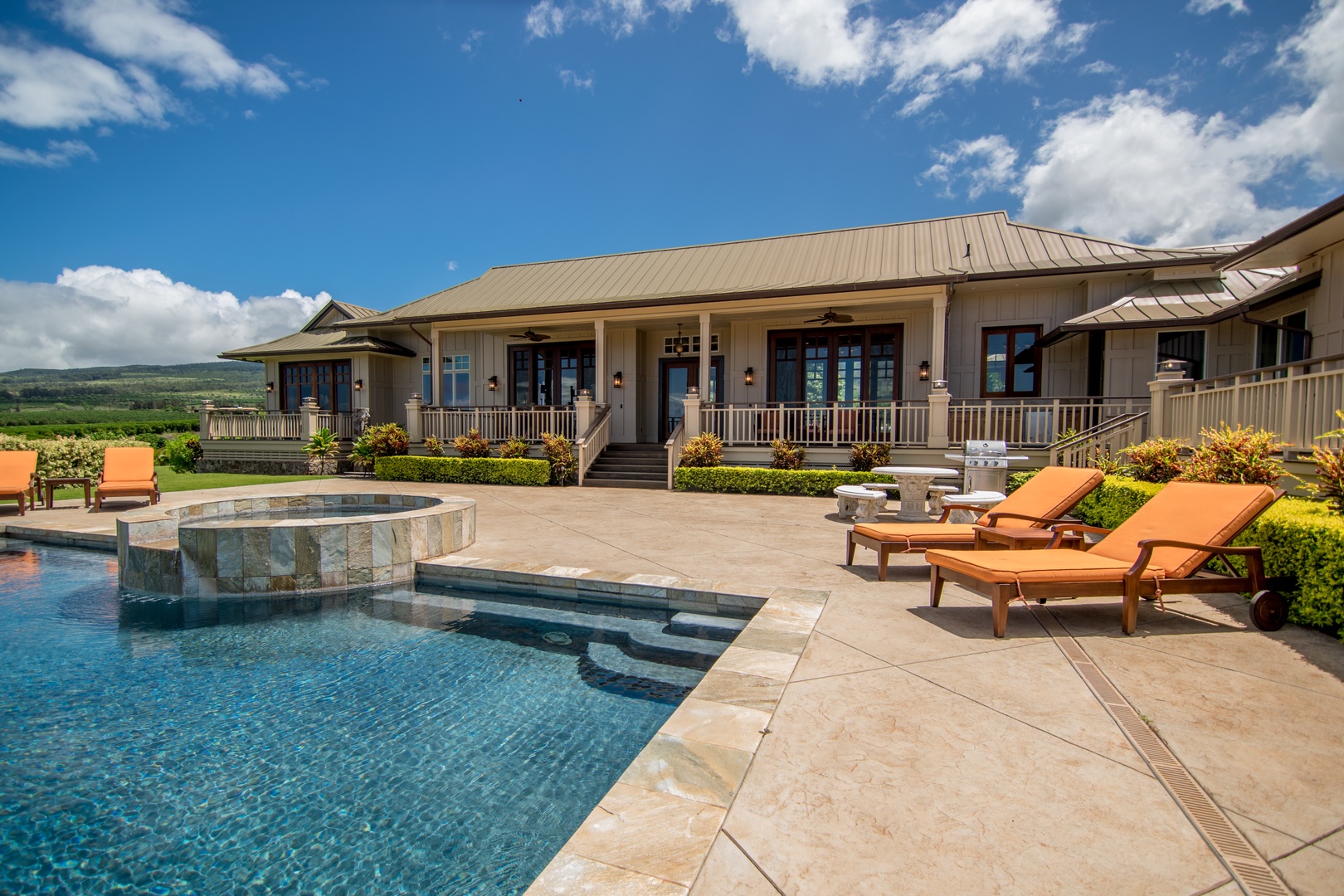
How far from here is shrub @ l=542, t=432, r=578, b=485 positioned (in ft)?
43.4

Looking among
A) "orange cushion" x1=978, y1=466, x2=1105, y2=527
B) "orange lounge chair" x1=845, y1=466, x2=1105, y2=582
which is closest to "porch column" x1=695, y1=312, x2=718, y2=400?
"orange lounge chair" x1=845, y1=466, x2=1105, y2=582

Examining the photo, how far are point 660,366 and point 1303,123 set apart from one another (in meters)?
24.2

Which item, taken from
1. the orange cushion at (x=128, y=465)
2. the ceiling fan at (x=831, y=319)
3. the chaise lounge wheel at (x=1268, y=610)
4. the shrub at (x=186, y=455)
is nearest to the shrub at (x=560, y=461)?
the ceiling fan at (x=831, y=319)

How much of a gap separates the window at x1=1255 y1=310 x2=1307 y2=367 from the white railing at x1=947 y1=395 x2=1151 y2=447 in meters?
1.77

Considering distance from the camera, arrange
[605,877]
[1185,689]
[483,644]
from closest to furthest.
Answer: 1. [605,877]
2. [1185,689]
3. [483,644]

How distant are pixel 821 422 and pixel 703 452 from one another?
2621mm

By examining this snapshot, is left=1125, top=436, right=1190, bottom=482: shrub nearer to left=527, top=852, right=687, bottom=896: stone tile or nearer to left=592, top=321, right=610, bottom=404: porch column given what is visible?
left=527, top=852, right=687, bottom=896: stone tile

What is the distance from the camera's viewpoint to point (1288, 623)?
382cm

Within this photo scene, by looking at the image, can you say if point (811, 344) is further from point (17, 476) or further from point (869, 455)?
point (17, 476)

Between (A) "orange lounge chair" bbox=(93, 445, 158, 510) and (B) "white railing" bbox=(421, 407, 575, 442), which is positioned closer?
(A) "orange lounge chair" bbox=(93, 445, 158, 510)

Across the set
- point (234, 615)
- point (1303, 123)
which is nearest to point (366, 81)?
point (234, 615)

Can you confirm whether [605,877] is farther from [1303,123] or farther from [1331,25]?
[1303,123]

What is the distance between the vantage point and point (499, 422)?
15164 mm

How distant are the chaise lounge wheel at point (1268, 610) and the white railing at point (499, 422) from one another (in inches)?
487
